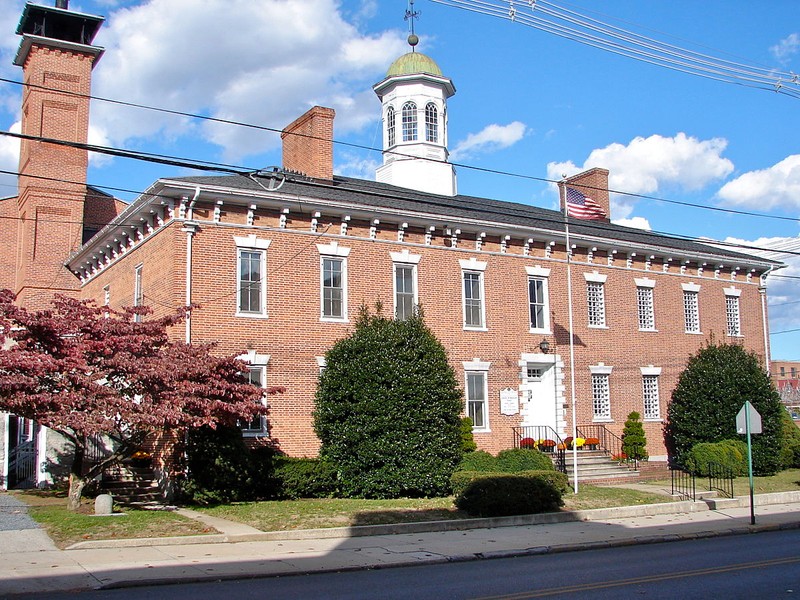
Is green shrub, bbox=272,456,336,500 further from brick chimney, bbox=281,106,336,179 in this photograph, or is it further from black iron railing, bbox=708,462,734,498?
black iron railing, bbox=708,462,734,498

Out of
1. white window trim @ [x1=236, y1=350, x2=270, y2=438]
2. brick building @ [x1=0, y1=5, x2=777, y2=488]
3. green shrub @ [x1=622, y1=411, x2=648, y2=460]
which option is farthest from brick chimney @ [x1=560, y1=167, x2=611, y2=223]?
white window trim @ [x1=236, y1=350, x2=270, y2=438]

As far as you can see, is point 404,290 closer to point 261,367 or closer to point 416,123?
point 261,367

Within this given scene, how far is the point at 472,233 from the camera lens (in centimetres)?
2634

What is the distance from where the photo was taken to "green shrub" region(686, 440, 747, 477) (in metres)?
26.1

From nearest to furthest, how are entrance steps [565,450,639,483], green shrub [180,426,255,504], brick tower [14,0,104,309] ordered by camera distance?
1. green shrub [180,426,255,504]
2. entrance steps [565,450,639,483]
3. brick tower [14,0,104,309]

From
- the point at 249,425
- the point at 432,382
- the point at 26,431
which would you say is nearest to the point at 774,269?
the point at 432,382

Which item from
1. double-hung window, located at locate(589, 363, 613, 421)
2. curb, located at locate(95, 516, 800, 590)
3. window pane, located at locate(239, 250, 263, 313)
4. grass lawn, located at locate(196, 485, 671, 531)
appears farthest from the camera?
double-hung window, located at locate(589, 363, 613, 421)

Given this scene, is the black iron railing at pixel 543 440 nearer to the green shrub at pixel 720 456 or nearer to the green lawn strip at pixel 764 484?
the green lawn strip at pixel 764 484

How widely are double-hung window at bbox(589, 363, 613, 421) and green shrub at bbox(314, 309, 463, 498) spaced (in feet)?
26.0

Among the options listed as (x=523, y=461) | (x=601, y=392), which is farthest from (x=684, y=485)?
(x=601, y=392)

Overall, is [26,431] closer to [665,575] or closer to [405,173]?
[405,173]

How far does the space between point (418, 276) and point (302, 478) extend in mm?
7429

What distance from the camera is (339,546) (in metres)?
14.8

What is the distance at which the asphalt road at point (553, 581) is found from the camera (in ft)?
33.9
